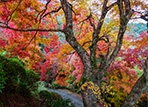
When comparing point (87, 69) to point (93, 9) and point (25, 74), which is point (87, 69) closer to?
point (25, 74)

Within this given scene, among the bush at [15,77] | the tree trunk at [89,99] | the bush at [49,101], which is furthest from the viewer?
the bush at [49,101]

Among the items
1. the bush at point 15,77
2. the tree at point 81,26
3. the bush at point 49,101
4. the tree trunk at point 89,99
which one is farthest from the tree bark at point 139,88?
the bush at point 15,77

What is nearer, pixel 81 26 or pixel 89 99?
pixel 89 99

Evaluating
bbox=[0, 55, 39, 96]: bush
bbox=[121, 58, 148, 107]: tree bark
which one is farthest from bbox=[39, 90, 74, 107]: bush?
bbox=[121, 58, 148, 107]: tree bark

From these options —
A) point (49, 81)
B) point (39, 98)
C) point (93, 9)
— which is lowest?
point (49, 81)

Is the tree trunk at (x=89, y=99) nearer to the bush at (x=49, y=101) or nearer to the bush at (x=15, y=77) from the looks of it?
the bush at (x=49, y=101)

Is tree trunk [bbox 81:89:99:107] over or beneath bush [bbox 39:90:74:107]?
over

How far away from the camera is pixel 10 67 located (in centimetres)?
492

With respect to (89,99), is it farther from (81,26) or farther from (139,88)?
(81,26)

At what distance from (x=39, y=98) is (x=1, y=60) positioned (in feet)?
6.25

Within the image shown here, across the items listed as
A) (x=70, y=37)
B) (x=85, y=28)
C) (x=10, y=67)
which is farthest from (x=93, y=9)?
(x=10, y=67)

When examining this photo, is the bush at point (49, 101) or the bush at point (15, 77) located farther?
the bush at point (49, 101)

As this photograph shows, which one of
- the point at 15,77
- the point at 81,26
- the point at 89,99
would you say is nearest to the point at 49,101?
the point at 15,77

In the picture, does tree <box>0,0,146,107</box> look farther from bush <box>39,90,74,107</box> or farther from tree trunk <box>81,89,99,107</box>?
bush <box>39,90,74,107</box>
